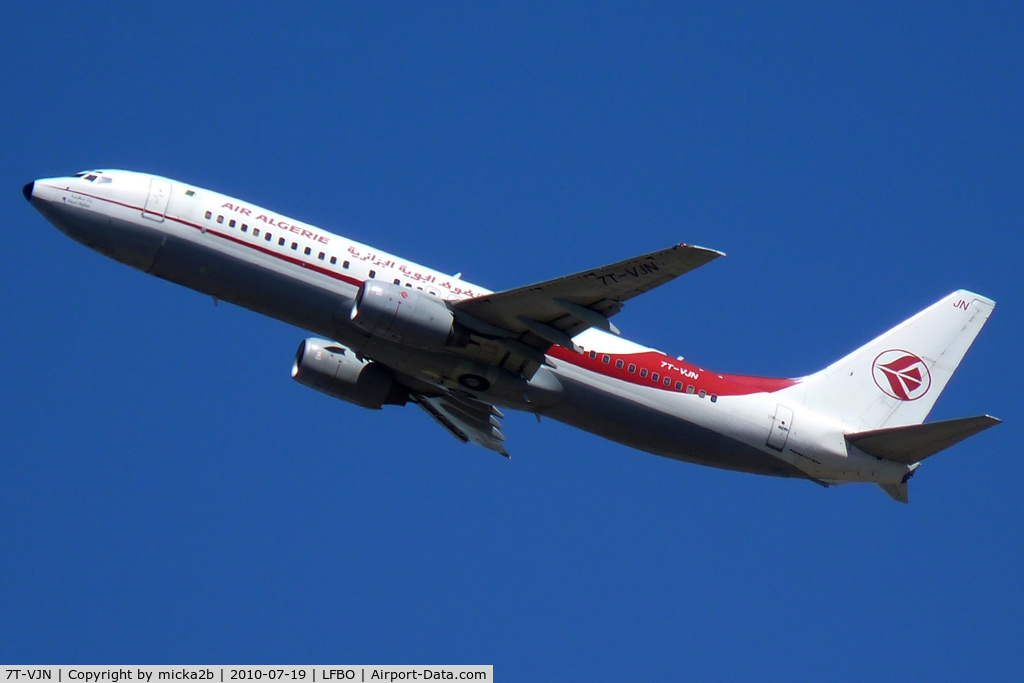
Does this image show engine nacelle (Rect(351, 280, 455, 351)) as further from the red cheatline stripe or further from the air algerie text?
the air algerie text

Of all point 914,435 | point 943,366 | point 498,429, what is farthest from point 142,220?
point 943,366

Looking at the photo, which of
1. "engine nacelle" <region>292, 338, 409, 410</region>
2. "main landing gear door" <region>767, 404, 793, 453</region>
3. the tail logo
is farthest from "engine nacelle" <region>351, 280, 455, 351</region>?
the tail logo

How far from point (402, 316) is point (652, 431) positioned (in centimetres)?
938

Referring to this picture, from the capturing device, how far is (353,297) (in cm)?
3850

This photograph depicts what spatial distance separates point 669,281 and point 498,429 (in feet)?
43.2

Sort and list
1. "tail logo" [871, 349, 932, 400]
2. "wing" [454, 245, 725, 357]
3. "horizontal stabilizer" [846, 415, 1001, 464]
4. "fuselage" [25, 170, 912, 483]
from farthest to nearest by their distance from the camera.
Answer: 1. "tail logo" [871, 349, 932, 400]
2. "fuselage" [25, 170, 912, 483]
3. "horizontal stabilizer" [846, 415, 1001, 464]
4. "wing" [454, 245, 725, 357]

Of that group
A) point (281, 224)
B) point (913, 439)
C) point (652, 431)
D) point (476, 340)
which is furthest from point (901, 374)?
point (281, 224)

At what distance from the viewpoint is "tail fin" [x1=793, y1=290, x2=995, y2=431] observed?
143ft

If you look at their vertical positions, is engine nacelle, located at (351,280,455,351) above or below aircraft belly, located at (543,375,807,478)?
above

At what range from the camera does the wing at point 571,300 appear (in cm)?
3400

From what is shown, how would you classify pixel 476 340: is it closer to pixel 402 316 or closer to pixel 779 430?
pixel 402 316

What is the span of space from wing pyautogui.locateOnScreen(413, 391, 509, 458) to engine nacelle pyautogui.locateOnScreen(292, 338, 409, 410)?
2123mm

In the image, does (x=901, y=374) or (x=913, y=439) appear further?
(x=901, y=374)
